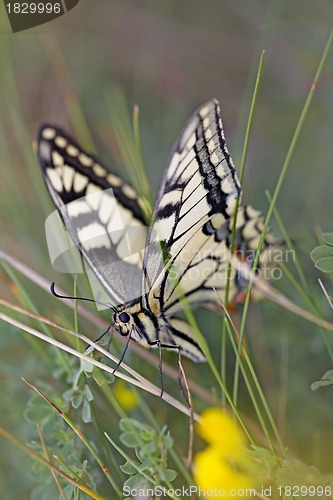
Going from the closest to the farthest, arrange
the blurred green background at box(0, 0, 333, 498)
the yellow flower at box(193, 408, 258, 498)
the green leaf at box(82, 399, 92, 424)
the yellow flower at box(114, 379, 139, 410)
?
the yellow flower at box(193, 408, 258, 498) → the green leaf at box(82, 399, 92, 424) → the yellow flower at box(114, 379, 139, 410) → the blurred green background at box(0, 0, 333, 498)

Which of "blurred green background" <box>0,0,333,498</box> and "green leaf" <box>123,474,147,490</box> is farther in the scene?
"blurred green background" <box>0,0,333,498</box>

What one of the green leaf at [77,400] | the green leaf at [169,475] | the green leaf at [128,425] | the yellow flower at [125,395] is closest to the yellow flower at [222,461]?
the green leaf at [169,475]

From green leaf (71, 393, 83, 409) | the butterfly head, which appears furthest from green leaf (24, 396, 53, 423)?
the butterfly head

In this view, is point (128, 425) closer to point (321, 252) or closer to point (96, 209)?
point (321, 252)

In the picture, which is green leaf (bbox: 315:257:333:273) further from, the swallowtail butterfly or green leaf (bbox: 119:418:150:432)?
green leaf (bbox: 119:418:150:432)

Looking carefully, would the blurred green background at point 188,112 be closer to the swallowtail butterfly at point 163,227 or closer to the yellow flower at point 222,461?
the swallowtail butterfly at point 163,227

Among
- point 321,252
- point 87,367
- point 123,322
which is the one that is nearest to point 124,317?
point 123,322

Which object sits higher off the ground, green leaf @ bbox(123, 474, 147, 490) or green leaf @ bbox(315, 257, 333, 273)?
green leaf @ bbox(315, 257, 333, 273)
